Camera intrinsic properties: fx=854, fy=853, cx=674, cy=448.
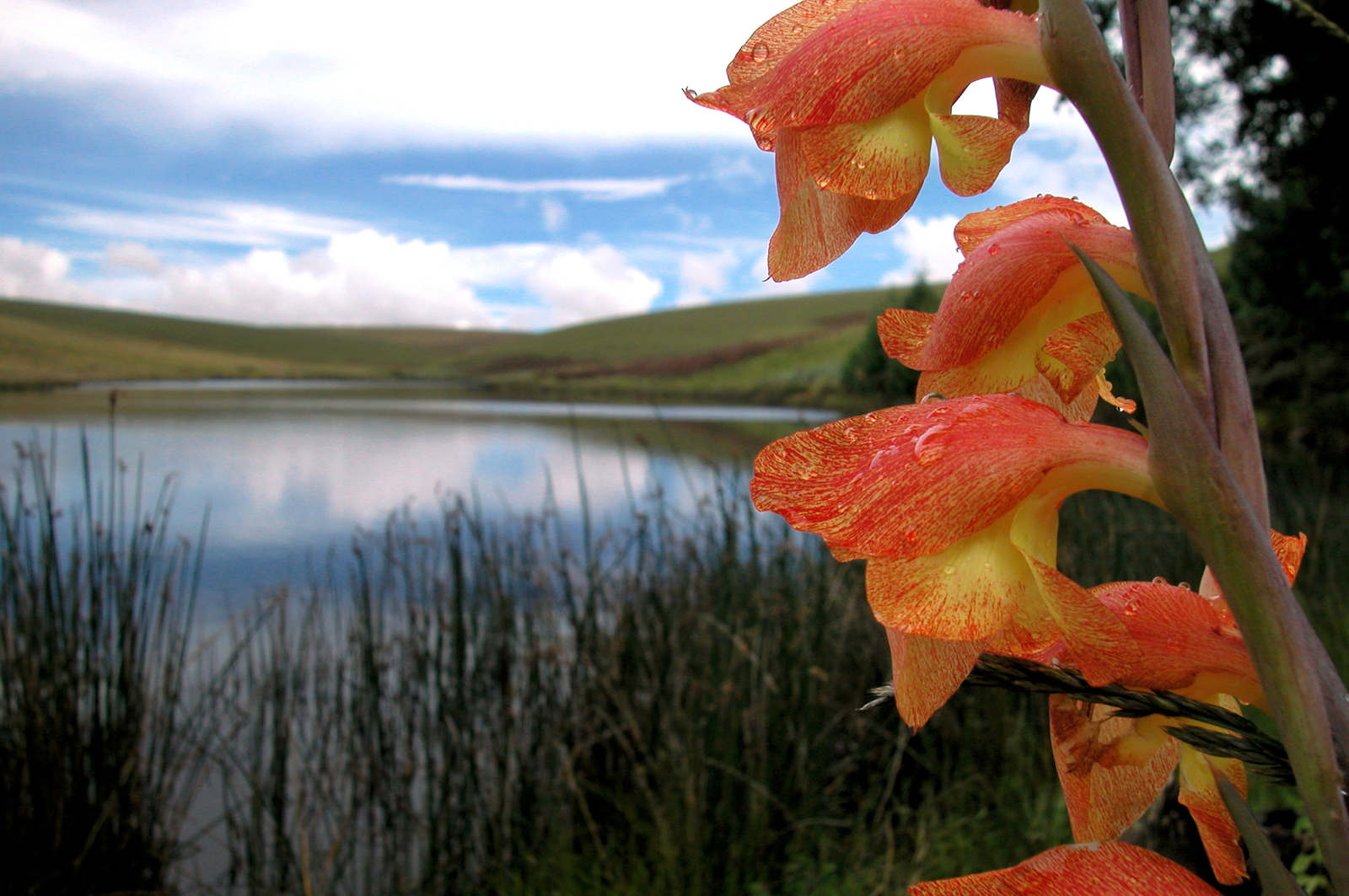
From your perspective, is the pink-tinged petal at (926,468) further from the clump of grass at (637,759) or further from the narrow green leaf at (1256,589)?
the clump of grass at (637,759)

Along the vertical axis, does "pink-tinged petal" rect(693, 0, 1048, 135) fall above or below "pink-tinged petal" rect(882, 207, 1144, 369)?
above

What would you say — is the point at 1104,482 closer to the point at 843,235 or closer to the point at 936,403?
the point at 936,403

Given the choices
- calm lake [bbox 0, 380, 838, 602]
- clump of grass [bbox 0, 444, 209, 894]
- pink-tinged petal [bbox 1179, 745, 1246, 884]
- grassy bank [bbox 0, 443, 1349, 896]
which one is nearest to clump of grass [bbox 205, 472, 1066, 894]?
grassy bank [bbox 0, 443, 1349, 896]

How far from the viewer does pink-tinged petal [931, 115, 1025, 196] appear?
1.55 feet

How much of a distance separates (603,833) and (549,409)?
26.1 meters

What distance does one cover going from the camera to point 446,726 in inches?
120

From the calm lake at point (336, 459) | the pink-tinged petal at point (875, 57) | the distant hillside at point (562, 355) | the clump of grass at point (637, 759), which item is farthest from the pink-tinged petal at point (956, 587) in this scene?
the distant hillside at point (562, 355)

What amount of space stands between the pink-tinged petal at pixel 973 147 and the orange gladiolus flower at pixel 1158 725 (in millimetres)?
241

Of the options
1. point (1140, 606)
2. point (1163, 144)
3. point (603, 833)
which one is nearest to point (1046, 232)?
point (1163, 144)

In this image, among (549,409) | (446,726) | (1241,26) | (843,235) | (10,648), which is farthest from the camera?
(549,409)

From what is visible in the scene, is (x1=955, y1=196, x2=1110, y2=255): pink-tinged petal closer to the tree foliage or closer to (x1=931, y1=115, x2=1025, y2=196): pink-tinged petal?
(x1=931, y1=115, x2=1025, y2=196): pink-tinged petal

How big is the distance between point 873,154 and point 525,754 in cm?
310

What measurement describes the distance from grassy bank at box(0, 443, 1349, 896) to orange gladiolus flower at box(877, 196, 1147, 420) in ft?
6.57

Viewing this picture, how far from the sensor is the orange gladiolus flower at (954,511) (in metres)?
0.36
